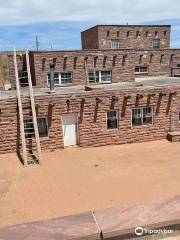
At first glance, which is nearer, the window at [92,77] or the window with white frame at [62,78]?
the window with white frame at [62,78]

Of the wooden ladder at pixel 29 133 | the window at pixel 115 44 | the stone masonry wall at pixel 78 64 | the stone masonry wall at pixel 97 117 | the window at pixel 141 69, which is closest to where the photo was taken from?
the wooden ladder at pixel 29 133

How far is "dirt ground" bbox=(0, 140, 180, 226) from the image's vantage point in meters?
11.2

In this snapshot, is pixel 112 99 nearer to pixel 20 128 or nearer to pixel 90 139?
pixel 90 139

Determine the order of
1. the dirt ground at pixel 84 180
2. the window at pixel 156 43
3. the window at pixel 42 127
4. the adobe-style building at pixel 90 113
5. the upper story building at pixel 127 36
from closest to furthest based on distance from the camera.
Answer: the dirt ground at pixel 84 180 < the adobe-style building at pixel 90 113 < the window at pixel 42 127 < the upper story building at pixel 127 36 < the window at pixel 156 43

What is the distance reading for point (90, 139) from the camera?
18703mm

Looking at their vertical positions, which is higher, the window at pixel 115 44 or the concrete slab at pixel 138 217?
the window at pixel 115 44

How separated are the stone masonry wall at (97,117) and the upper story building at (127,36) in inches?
766

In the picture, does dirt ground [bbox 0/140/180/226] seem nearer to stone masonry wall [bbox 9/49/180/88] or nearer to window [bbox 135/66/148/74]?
stone masonry wall [bbox 9/49/180/88]

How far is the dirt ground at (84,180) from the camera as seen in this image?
11227 mm

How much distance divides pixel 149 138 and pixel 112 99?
3987mm

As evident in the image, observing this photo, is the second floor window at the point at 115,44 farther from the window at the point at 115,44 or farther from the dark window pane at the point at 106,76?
the dark window pane at the point at 106,76

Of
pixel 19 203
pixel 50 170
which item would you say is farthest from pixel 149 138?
pixel 19 203

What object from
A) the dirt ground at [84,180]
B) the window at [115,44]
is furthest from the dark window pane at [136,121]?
the window at [115,44]

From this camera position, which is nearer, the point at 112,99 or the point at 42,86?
the point at 112,99
